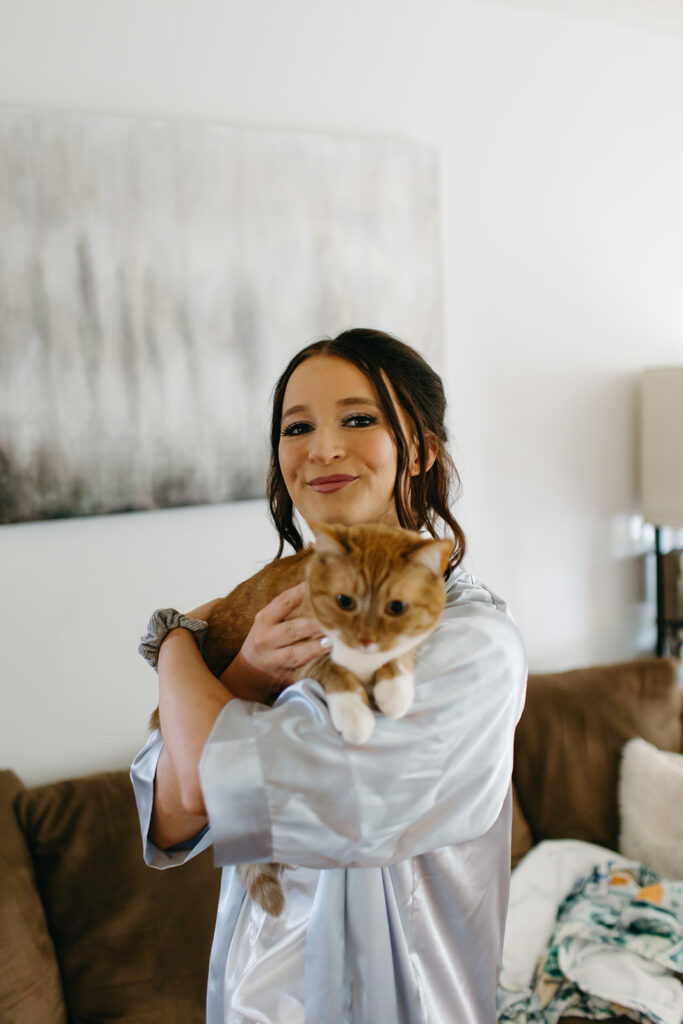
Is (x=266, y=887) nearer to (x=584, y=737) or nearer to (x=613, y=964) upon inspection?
(x=613, y=964)

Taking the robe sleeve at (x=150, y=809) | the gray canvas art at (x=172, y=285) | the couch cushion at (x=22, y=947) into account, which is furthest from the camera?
the gray canvas art at (x=172, y=285)

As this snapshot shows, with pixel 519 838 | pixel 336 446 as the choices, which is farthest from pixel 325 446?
pixel 519 838

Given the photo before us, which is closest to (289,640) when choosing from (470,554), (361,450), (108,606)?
(361,450)

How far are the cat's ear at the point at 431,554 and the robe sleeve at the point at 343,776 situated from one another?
4.2 inches

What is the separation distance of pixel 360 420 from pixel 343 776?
1.75 feet

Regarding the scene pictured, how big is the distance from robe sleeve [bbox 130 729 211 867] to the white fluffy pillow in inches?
70.0

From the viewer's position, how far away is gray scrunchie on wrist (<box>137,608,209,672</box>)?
1128 mm

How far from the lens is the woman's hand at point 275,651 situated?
941 millimetres

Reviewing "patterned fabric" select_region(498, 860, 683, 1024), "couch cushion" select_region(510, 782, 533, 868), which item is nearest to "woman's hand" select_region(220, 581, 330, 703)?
"patterned fabric" select_region(498, 860, 683, 1024)

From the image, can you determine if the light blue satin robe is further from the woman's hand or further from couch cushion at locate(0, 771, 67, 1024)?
couch cushion at locate(0, 771, 67, 1024)

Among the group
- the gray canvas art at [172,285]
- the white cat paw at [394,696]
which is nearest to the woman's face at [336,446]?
the white cat paw at [394,696]

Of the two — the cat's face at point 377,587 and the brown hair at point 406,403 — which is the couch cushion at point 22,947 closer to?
the brown hair at point 406,403

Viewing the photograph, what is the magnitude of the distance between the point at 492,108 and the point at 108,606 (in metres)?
2.01

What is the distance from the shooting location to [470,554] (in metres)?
2.66
